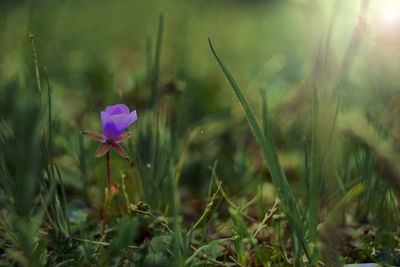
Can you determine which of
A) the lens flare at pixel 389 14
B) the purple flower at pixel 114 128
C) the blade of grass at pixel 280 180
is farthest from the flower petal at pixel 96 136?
the lens flare at pixel 389 14

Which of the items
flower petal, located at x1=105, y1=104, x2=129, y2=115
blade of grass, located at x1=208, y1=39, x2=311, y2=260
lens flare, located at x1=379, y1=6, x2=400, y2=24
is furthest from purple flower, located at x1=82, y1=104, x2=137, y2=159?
lens flare, located at x1=379, y1=6, x2=400, y2=24

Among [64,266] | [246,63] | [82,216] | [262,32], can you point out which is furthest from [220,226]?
[262,32]

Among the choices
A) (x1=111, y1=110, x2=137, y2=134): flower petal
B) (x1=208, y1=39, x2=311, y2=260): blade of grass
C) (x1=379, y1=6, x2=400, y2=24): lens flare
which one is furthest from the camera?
(x1=379, y1=6, x2=400, y2=24): lens flare

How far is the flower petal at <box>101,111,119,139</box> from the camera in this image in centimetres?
111

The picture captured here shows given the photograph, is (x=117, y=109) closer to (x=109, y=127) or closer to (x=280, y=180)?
(x=109, y=127)

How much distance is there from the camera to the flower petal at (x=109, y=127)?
3.64 ft

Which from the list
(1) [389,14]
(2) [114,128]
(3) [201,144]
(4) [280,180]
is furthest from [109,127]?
(1) [389,14]

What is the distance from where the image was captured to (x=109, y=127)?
1118 mm

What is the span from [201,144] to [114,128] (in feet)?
2.69

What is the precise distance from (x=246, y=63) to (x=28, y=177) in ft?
7.31

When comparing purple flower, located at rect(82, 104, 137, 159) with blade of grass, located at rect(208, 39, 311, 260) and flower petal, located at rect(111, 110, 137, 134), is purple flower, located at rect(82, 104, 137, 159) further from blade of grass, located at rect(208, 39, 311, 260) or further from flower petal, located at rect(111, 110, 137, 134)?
blade of grass, located at rect(208, 39, 311, 260)

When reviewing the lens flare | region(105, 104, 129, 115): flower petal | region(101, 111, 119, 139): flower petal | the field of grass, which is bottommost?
the field of grass

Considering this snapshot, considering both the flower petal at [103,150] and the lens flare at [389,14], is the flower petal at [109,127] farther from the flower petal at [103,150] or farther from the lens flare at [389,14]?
the lens flare at [389,14]

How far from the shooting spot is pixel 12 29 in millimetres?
2725
